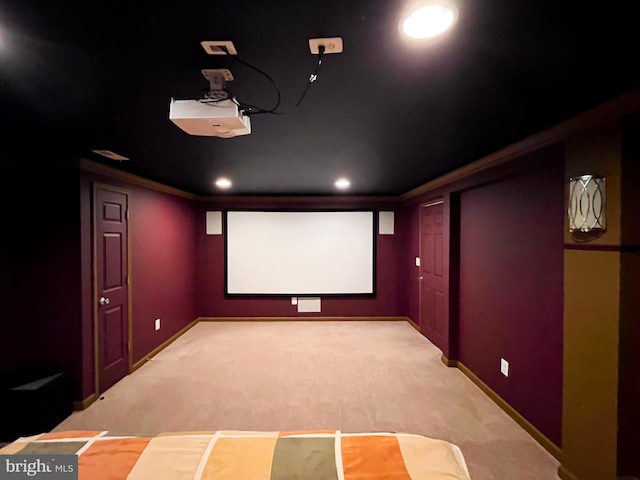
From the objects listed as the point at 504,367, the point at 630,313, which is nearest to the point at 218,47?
the point at 630,313

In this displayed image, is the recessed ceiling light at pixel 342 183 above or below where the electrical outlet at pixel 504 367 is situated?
above

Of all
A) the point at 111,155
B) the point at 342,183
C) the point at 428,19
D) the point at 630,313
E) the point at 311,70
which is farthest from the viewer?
the point at 342,183

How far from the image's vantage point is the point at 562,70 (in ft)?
4.51

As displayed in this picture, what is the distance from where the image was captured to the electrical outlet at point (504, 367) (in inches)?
111

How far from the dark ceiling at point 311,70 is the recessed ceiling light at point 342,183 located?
155cm

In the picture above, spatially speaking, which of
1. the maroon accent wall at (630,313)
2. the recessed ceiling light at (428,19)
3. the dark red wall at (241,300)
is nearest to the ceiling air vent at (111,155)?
the recessed ceiling light at (428,19)

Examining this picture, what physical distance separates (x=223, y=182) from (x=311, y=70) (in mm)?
3154

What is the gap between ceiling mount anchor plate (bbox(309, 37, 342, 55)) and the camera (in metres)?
1.20

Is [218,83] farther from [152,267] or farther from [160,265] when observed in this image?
[160,265]

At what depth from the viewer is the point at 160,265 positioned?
14.4 feet

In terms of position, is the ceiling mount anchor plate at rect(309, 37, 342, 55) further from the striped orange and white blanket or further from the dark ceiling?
the striped orange and white blanket

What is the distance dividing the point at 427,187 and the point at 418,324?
86.4 inches

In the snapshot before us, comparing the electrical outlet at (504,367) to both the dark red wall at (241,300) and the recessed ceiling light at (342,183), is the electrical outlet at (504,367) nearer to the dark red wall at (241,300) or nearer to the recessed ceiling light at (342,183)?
the recessed ceiling light at (342,183)

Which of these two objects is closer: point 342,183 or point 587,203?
point 587,203
